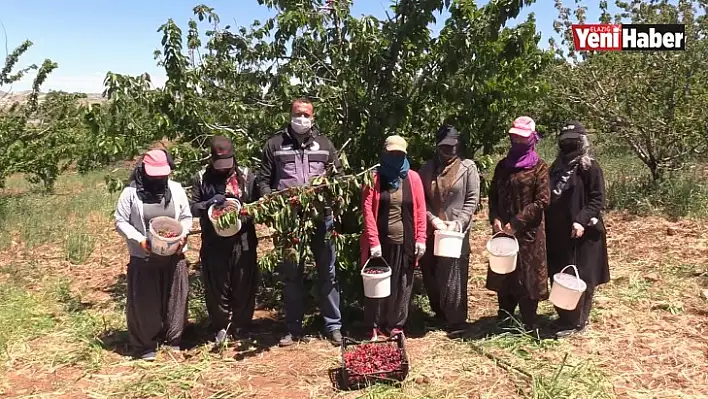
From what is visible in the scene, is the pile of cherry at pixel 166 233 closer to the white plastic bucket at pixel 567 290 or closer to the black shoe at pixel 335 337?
the black shoe at pixel 335 337

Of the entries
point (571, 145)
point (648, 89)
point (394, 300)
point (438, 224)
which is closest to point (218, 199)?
point (394, 300)

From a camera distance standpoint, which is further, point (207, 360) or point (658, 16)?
point (658, 16)

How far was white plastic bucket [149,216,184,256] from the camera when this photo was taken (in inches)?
155

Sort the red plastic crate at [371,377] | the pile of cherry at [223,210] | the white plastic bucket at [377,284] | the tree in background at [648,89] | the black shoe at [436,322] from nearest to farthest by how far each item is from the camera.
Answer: the red plastic crate at [371,377] → the pile of cherry at [223,210] → the white plastic bucket at [377,284] → the black shoe at [436,322] → the tree in background at [648,89]

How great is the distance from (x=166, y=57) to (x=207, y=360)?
250 centimetres

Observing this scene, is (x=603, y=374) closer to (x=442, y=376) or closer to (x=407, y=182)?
(x=442, y=376)

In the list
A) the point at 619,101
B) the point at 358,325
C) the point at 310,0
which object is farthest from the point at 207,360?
the point at 619,101

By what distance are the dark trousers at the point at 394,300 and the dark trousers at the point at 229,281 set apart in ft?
3.07

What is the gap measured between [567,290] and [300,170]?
6.89 ft

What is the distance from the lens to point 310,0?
16.4 feet

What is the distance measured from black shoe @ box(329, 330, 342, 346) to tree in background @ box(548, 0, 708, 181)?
20.4 feet

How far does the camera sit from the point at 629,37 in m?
8.84

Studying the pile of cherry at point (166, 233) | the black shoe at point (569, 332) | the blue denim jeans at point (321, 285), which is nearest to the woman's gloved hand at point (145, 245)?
the pile of cherry at point (166, 233)

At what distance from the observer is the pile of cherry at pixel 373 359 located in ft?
12.5
